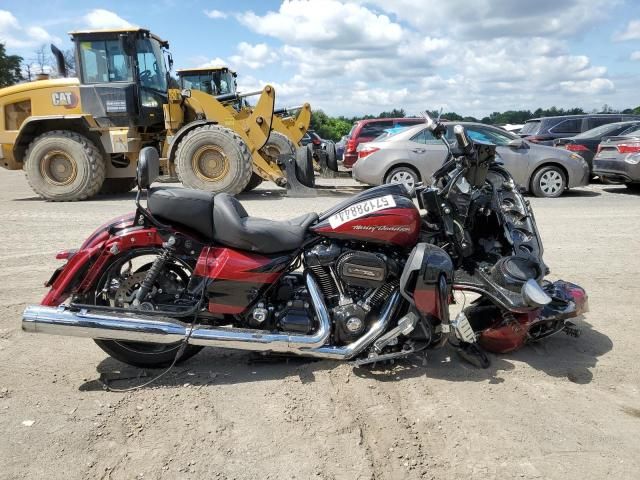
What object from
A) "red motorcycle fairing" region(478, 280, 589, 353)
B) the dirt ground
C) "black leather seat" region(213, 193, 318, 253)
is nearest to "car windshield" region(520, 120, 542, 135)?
the dirt ground

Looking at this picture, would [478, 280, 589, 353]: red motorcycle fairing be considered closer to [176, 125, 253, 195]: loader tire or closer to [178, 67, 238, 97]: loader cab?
[176, 125, 253, 195]: loader tire

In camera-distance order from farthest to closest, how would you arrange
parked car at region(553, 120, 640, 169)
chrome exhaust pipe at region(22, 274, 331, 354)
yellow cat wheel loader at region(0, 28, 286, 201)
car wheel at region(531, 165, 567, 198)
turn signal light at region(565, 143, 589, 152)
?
parked car at region(553, 120, 640, 169)
turn signal light at region(565, 143, 589, 152)
car wheel at region(531, 165, 567, 198)
yellow cat wheel loader at region(0, 28, 286, 201)
chrome exhaust pipe at region(22, 274, 331, 354)

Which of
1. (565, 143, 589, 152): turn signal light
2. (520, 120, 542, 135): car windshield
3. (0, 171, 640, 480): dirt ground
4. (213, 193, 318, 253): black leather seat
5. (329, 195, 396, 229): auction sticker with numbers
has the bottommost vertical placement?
(0, 171, 640, 480): dirt ground

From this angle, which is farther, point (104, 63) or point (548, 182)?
point (548, 182)

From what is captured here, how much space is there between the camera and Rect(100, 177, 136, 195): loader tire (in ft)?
39.7

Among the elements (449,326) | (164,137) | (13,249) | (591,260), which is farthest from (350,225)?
(164,137)

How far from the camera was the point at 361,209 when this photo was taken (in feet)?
10.4

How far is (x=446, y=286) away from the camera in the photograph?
312 cm

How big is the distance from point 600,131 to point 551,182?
3.88m

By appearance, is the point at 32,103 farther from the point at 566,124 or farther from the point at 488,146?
the point at 566,124

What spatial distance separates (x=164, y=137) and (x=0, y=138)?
132 inches

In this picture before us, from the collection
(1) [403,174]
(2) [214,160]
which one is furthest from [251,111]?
(1) [403,174]

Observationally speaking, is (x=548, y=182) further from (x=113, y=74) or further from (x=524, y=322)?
(x=113, y=74)

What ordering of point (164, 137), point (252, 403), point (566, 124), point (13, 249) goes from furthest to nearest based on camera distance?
point (566, 124) < point (164, 137) < point (13, 249) < point (252, 403)
